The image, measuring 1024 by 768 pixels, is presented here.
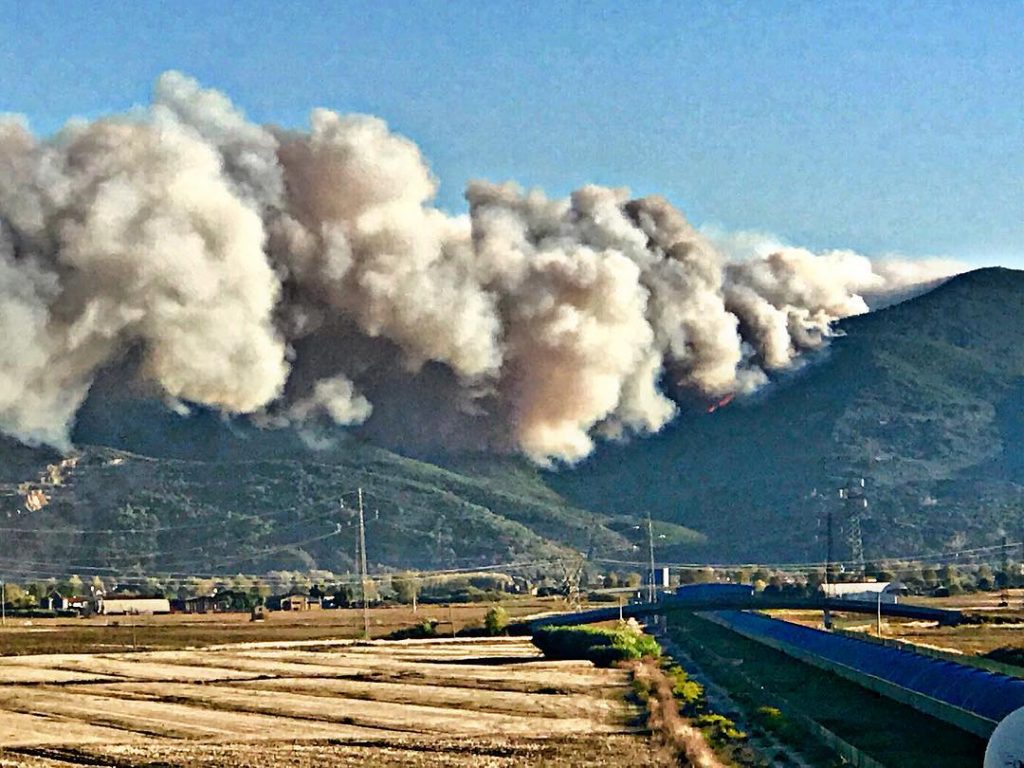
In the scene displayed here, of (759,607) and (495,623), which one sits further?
(495,623)

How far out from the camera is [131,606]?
618 feet

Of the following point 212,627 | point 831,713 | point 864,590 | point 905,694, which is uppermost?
point 864,590

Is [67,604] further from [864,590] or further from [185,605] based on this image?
[864,590]

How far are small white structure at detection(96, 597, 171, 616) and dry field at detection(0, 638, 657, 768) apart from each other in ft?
234

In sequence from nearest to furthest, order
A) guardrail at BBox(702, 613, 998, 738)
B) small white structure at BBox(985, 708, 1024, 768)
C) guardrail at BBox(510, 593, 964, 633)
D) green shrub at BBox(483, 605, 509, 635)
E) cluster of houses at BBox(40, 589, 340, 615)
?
small white structure at BBox(985, 708, 1024, 768)
guardrail at BBox(702, 613, 998, 738)
guardrail at BBox(510, 593, 964, 633)
green shrub at BBox(483, 605, 509, 635)
cluster of houses at BBox(40, 589, 340, 615)

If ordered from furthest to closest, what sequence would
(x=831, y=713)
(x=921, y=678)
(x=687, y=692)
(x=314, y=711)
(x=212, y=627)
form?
Answer: (x=212, y=627) → (x=687, y=692) → (x=314, y=711) → (x=831, y=713) → (x=921, y=678)

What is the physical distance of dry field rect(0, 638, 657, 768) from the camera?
60.2 m

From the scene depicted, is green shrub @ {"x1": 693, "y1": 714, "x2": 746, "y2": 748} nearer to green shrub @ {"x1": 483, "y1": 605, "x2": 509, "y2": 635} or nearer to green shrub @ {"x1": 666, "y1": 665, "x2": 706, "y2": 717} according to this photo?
green shrub @ {"x1": 666, "y1": 665, "x2": 706, "y2": 717}

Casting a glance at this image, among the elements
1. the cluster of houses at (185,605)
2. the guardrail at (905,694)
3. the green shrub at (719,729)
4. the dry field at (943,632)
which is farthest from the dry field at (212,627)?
the green shrub at (719,729)

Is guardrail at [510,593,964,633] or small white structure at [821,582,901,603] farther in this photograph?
small white structure at [821,582,901,603]

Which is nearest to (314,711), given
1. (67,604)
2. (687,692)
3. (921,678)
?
(687,692)

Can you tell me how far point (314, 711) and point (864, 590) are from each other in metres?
117

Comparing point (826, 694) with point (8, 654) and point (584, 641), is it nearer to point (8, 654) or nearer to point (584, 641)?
point (584, 641)

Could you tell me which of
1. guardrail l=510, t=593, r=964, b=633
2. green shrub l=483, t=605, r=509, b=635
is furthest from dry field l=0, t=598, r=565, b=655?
guardrail l=510, t=593, r=964, b=633
